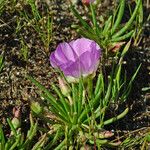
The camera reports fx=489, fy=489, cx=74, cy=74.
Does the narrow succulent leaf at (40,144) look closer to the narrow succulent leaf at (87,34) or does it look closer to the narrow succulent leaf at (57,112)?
the narrow succulent leaf at (57,112)

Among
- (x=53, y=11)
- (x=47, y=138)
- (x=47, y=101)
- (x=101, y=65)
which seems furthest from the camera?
(x=53, y=11)

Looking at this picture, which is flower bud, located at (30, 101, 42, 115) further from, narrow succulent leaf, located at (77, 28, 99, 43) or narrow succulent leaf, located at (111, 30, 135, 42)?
narrow succulent leaf, located at (111, 30, 135, 42)

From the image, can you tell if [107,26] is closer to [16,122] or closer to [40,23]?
[40,23]

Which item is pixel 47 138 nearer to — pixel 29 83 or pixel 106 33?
pixel 29 83

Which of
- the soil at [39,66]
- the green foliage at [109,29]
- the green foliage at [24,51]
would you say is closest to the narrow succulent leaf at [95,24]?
the green foliage at [109,29]

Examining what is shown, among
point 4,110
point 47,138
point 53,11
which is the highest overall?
point 53,11

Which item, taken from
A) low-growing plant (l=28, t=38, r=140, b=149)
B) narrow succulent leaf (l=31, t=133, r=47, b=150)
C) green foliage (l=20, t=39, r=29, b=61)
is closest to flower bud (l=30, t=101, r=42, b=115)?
low-growing plant (l=28, t=38, r=140, b=149)

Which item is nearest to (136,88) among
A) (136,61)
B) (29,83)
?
(136,61)
